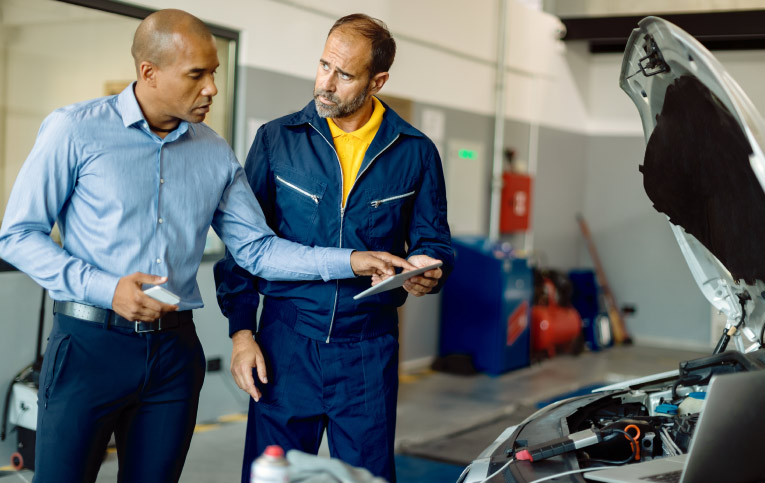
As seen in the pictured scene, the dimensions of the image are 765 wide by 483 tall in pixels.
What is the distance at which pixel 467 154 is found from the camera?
7574 millimetres

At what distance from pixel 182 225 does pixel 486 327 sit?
5.33 metres

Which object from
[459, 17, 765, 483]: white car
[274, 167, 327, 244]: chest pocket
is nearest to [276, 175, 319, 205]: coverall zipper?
[274, 167, 327, 244]: chest pocket

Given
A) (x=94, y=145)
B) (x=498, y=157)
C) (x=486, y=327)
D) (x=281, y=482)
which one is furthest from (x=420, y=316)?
(x=281, y=482)

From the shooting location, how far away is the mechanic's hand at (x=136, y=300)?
1.71 meters

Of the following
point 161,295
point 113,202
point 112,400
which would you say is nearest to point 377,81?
point 113,202

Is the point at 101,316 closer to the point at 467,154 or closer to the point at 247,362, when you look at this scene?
the point at 247,362

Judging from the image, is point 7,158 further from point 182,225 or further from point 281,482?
point 281,482

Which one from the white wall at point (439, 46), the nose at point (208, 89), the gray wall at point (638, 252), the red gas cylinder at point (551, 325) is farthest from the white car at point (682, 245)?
the gray wall at point (638, 252)

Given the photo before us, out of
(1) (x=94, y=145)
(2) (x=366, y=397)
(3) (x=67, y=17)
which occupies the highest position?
(3) (x=67, y=17)

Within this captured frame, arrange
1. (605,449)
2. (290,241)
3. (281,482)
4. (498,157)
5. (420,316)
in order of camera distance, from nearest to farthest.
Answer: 1. (281,482)
2. (605,449)
3. (290,241)
4. (420,316)
5. (498,157)

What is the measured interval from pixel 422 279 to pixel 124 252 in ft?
2.43

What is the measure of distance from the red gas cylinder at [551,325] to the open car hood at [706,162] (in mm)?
5642

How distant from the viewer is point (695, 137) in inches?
75.6

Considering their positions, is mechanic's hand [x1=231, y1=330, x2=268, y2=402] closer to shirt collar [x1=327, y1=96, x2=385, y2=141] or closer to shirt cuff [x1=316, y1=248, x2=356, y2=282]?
shirt cuff [x1=316, y1=248, x2=356, y2=282]
